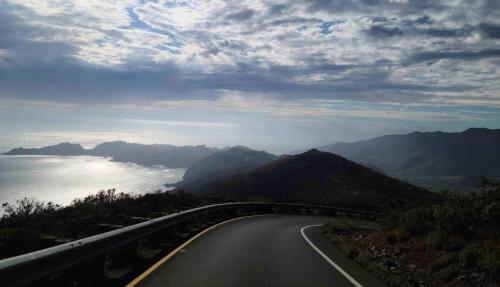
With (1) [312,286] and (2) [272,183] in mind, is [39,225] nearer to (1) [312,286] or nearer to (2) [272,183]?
(1) [312,286]

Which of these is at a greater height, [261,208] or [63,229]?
[63,229]

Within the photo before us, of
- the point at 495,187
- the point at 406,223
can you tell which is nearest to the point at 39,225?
the point at 406,223

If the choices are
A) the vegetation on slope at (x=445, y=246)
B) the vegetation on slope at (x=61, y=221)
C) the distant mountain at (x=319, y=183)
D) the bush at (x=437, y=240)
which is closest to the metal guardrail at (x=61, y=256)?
the vegetation on slope at (x=61, y=221)

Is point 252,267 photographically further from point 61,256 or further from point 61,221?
point 61,221

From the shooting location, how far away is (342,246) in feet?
52.8

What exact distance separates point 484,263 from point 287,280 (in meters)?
3.80

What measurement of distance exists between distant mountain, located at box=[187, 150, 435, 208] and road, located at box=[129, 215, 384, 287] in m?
72.1

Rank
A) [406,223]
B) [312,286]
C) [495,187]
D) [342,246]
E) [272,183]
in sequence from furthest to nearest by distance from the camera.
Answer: [272,183] → [342,246] → [406,223] → [495,187] → [312,286]

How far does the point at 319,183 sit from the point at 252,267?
345 feet

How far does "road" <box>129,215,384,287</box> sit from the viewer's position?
8656 mm

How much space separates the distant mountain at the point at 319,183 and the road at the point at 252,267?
7212 centimetres

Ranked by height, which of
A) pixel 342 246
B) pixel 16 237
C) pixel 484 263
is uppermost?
pixel 16 237

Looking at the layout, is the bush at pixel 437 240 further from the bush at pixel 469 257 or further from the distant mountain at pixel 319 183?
the distant mountain at pixel 319 183

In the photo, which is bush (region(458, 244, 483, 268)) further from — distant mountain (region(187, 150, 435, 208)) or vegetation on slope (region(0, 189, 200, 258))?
distant mountain (region(187, 150, 435, 208))
